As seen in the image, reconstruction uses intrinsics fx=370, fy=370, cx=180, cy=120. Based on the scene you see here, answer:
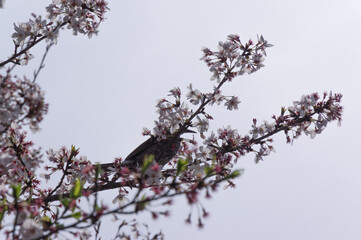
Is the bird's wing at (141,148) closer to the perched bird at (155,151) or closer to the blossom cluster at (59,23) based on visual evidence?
the perched bird at (155,151)

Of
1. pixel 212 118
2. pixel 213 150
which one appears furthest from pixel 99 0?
pixel 213 150

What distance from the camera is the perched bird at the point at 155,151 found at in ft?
21.4

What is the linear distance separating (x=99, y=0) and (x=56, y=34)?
983mm

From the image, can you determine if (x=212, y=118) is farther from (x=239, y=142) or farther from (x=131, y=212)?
(x=131, y=212)

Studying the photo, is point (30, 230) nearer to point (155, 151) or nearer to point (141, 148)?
point (155, 151)

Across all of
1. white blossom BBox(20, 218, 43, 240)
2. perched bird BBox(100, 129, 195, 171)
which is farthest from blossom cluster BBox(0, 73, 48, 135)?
perched bird BBox(100, 129, 195, 171)

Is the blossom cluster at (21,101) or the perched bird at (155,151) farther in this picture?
the perched bird at (155,151)

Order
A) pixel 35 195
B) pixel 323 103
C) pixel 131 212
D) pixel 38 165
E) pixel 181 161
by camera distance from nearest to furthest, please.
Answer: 1. pixel 131 212
2. pixel 181 161
3. pixel 38 165
4. pixel 35 195
5. pixel 323 103

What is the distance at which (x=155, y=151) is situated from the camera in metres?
7.31

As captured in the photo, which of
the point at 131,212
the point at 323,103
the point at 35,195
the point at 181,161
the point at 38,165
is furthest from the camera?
the point at 323,103

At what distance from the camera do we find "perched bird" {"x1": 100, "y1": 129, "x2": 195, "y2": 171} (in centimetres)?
652

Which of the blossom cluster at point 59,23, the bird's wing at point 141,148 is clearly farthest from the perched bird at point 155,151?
the blossom cluster at point 59,23

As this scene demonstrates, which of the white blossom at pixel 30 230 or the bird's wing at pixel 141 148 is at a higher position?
the bird's wing at pixel 141 148

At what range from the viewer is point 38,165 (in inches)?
210
